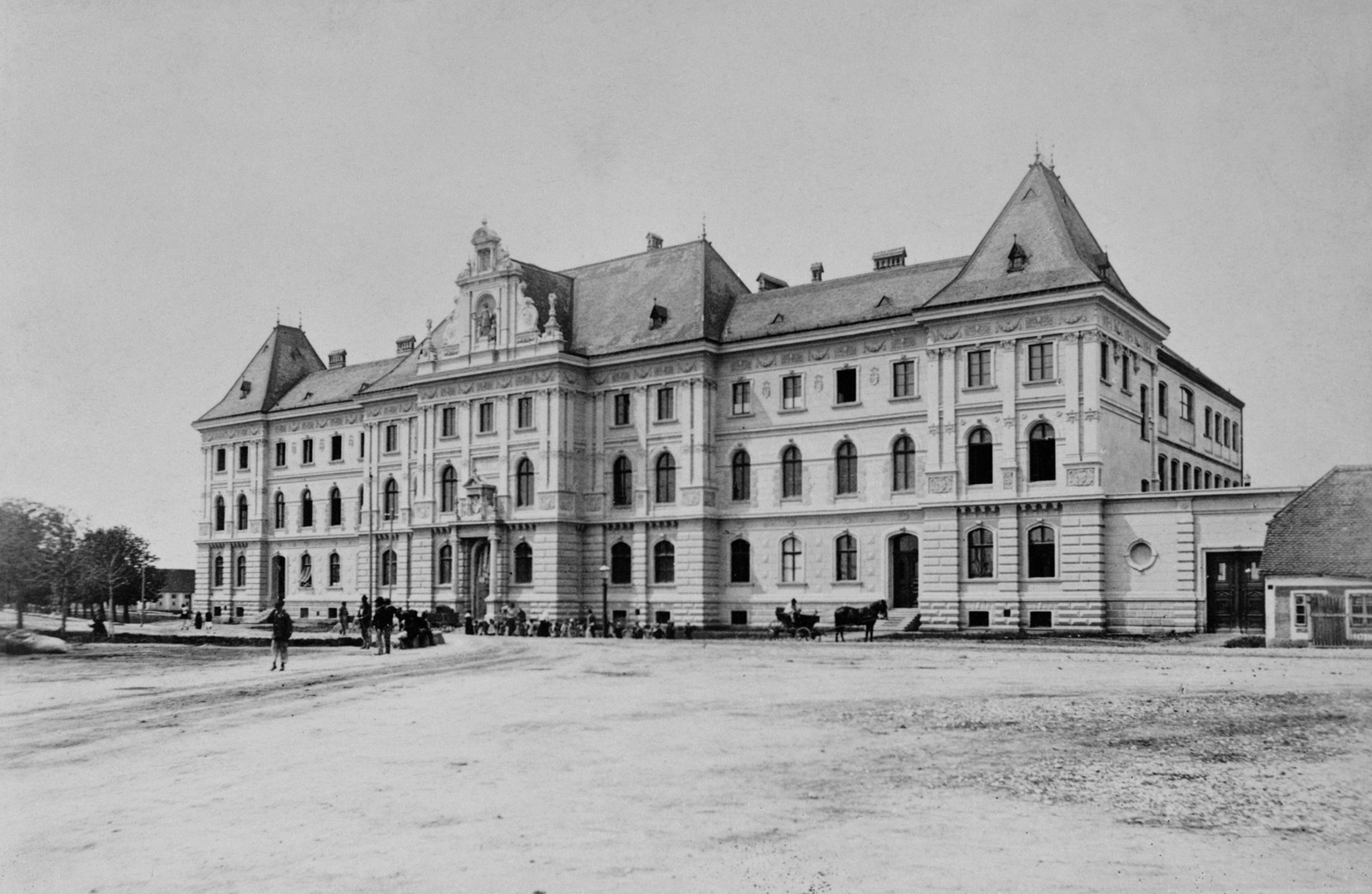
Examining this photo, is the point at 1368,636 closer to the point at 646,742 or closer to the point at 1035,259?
the point at 646,742

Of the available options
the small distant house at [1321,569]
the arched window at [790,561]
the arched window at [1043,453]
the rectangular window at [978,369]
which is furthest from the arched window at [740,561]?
the small distant house at [1321,569]

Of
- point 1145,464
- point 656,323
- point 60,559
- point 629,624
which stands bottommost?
point 629,624

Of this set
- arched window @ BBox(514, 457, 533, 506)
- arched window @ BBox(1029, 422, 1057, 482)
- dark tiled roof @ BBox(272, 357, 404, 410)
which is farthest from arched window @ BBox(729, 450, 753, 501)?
dark tiled roof @ BBox(272, 357, 404, 410)

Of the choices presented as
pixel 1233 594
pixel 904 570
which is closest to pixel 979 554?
pixel 904 570

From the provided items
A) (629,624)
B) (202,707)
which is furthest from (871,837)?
(629,624)

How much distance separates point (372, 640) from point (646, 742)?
26866 mm

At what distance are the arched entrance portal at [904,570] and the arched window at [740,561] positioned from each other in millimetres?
6855

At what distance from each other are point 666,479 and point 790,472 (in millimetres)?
5953

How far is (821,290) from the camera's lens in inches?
2111

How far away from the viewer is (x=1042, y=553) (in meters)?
44.1

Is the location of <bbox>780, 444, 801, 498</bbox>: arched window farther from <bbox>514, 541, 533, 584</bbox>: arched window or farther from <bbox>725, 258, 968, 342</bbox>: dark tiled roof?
<bbox>514, 541, 533, 584</bbox>: arched window

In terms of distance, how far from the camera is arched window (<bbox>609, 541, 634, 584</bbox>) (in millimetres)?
56469

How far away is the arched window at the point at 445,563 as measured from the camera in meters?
61.0

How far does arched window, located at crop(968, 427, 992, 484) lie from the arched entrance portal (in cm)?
383
